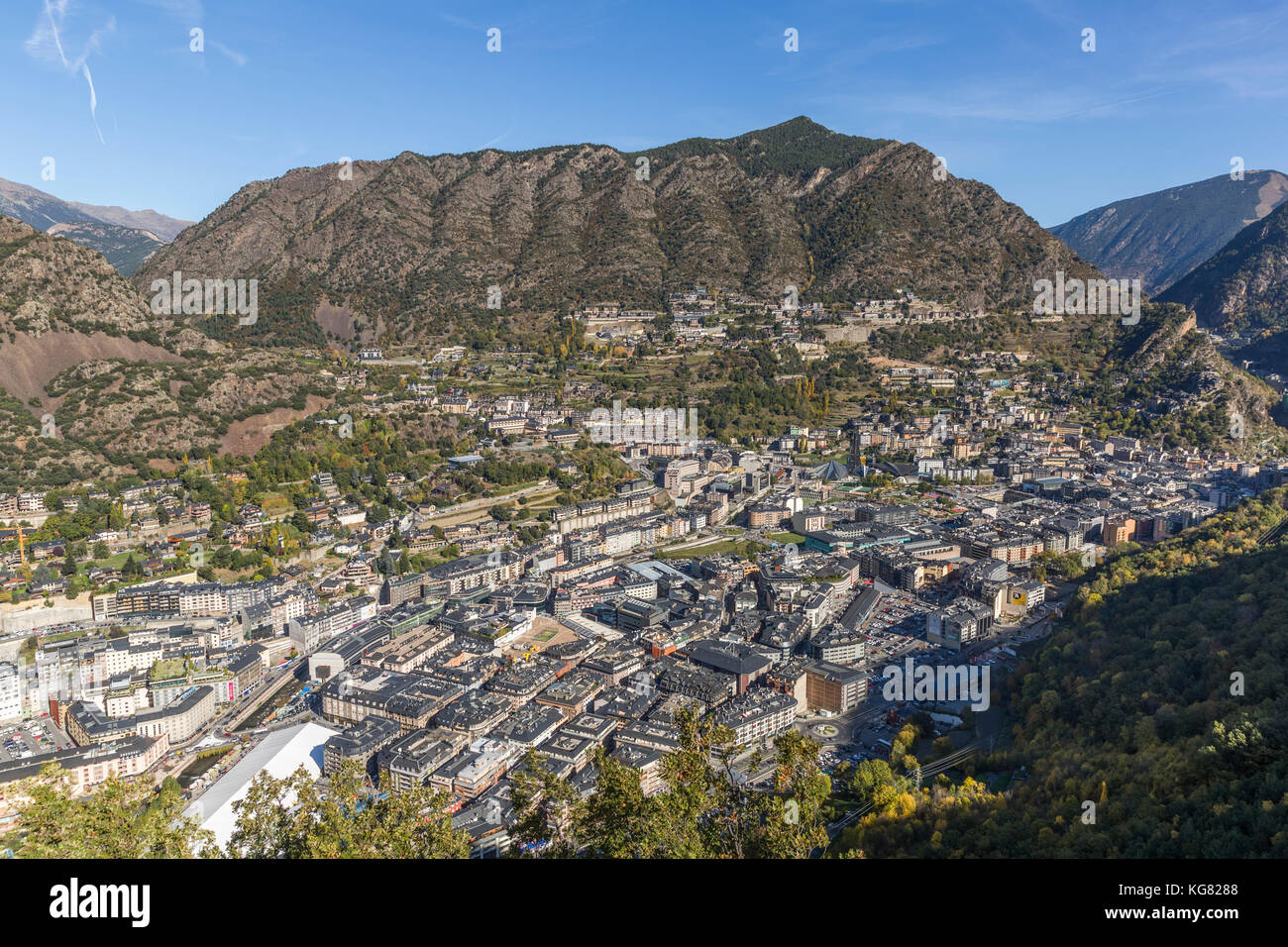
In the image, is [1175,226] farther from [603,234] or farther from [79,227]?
[79,227]

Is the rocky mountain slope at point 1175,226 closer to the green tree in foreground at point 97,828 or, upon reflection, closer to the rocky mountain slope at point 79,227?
the green tree in foreground at point 97,828

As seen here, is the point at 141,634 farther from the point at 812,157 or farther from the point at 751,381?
the point at 812,157

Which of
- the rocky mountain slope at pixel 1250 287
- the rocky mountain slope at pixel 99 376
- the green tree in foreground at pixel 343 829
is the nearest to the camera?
the green tree in foreground at pixel 343 829

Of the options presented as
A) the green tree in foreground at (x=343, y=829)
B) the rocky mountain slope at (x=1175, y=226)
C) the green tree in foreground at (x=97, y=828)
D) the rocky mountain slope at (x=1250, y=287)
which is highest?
the rocky mountain slope at (x=1175, y=226)

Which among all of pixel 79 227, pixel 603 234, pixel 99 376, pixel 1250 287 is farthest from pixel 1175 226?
pixel 79 227

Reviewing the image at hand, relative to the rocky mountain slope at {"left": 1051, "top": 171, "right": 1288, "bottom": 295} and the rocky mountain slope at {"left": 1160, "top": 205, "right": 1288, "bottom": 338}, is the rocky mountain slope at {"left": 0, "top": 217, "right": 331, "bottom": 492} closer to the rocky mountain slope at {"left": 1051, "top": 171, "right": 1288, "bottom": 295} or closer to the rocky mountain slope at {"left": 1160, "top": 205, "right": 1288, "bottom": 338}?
the rocky mountain slope at {"left": 1160, "top": 205, "right": 1288, "bottom": 338}

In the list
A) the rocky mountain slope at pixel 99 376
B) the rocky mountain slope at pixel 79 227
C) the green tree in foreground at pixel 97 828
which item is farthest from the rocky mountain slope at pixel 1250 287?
the rocky mountain slope at pixel 79 227

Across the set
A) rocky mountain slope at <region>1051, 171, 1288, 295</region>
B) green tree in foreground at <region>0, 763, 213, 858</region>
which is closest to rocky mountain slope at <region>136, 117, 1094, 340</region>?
green tree in foreground at <region>0, 763, 213, 858</region>
